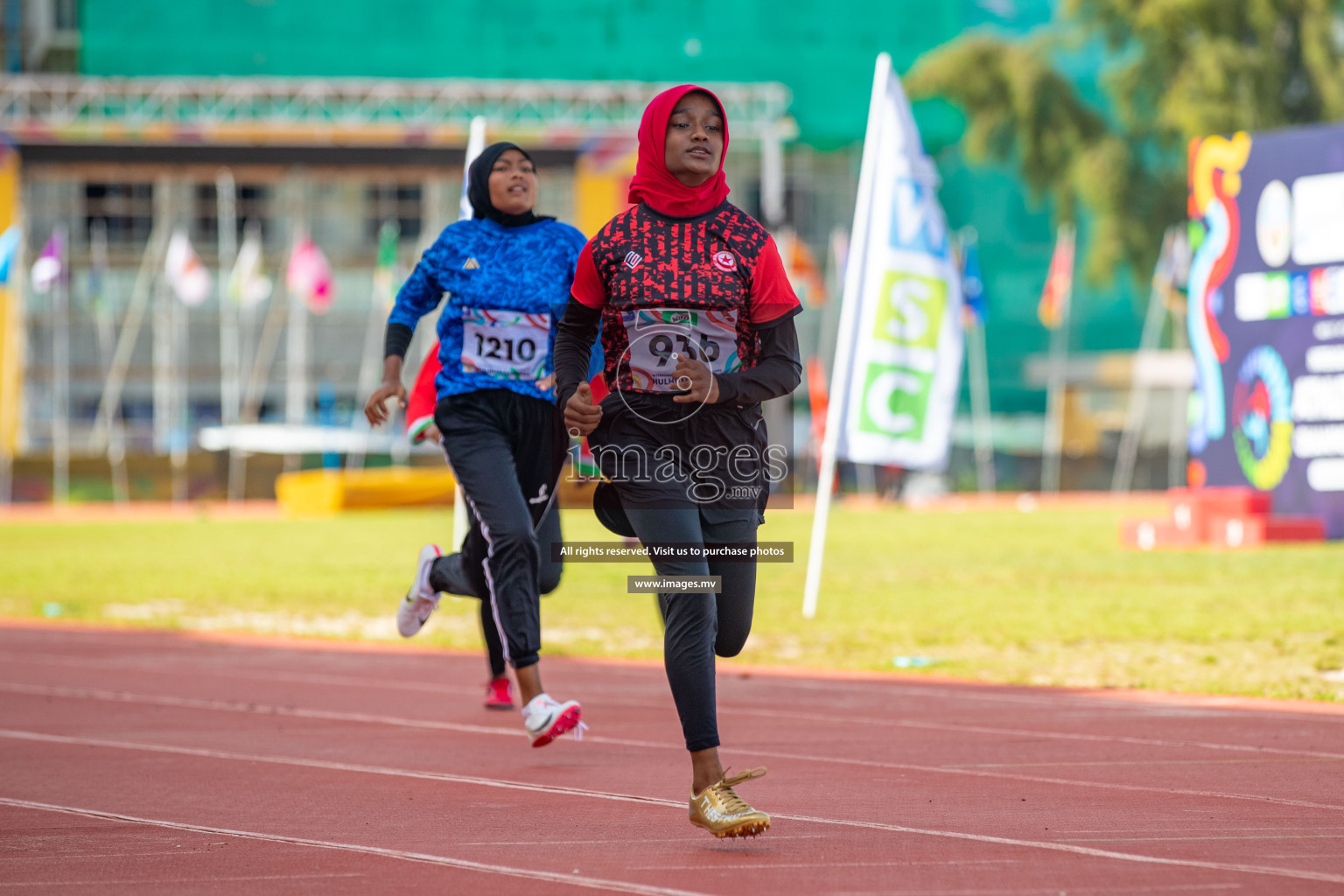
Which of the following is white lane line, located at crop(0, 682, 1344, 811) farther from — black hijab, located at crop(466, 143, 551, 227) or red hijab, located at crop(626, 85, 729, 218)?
red hijab, located at crop(626, 85, 729, 218)

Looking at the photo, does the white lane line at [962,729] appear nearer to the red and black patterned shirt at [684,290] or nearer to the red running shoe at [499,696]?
the red running shoe at [499,696]

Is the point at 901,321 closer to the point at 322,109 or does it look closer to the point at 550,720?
the point at 550,720

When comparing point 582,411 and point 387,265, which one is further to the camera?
point 387,265

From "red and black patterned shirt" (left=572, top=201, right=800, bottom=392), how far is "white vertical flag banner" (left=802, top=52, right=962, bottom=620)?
610 cm

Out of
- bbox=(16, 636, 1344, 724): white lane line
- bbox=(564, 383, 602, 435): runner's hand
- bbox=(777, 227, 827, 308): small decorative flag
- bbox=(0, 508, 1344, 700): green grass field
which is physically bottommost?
bbox=(0, 508, 1344, 700): green grass field

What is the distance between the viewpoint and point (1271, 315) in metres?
19.3

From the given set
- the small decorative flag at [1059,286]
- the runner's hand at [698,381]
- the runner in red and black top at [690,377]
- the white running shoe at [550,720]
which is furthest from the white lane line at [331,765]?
the small decorative flag at [1059,286]

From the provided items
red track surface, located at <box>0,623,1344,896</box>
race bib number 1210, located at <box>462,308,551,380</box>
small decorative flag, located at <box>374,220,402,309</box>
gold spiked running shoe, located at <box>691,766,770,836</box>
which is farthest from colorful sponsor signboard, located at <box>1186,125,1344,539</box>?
small decorative flag, located at <box>374,220,402,309</box>

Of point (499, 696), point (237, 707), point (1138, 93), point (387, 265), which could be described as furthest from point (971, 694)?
point (1138, 93)

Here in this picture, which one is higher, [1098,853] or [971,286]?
[971,286]

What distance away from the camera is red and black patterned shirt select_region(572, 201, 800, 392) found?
4715 mm

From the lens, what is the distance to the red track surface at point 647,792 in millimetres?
4211

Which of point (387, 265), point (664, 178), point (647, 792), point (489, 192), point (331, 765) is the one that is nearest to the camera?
point (664, 178)

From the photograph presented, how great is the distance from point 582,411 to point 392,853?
49.2 inches
